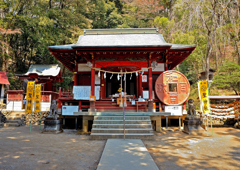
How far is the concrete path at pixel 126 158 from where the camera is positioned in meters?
3.74

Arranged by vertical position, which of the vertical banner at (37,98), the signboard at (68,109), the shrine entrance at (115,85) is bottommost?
the signboard at (68,109)

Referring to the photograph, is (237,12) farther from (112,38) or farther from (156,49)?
(112,38)

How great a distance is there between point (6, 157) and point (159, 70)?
33.3 feet

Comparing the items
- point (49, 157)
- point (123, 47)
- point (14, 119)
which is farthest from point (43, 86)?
point (49, 157)

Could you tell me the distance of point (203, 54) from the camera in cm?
1733

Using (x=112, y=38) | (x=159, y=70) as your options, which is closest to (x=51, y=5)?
(x=112, y=38)

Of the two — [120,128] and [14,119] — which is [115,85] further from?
[14,119]

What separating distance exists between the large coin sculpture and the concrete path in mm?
5071

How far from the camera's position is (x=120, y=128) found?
293 inches

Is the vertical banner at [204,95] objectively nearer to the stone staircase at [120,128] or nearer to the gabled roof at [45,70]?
the stone staircase at [120,128]

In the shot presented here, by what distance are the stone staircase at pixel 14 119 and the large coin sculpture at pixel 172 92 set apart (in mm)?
10689

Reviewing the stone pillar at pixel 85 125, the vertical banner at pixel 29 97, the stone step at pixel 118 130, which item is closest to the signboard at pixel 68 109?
the stone pillar at pixel 85 125

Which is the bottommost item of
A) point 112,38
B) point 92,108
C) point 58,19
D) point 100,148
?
point 100,148

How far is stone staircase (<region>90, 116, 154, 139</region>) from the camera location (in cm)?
691
